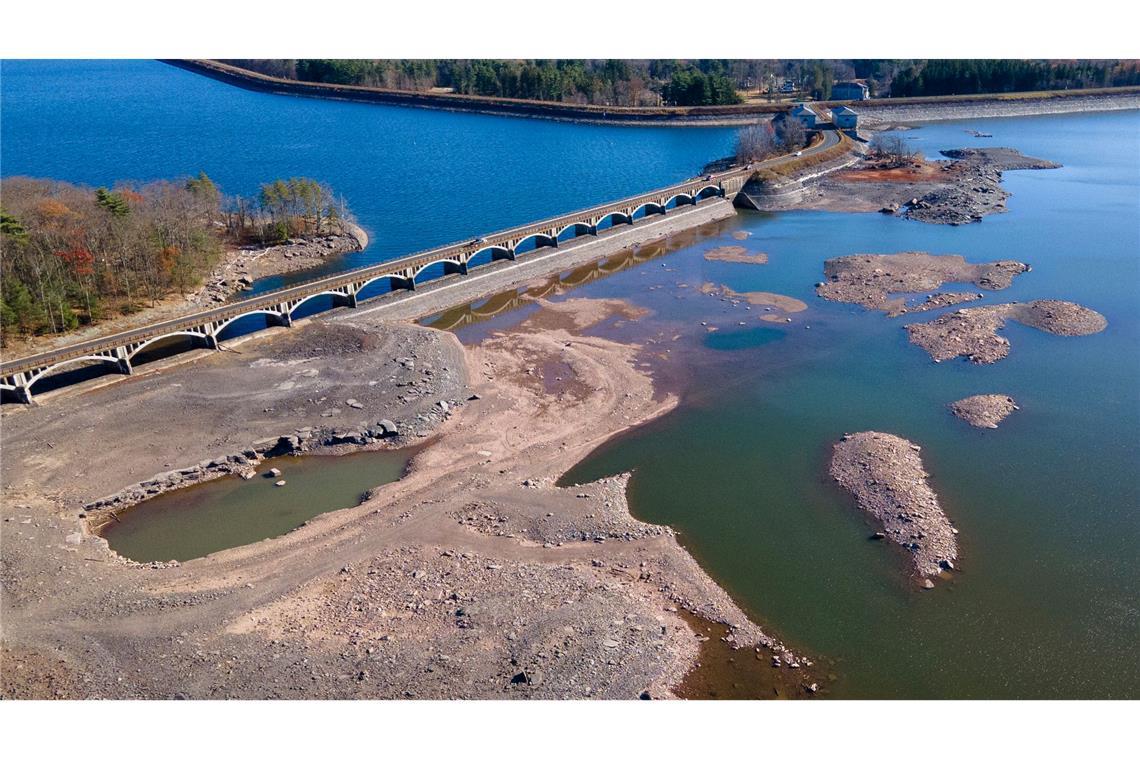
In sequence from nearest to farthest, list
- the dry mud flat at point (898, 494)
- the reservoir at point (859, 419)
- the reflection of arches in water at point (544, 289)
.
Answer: the reservoir at point (859, 419)
the dry mud flat at point (898, 494)
the reflection of arches in water at point (544, 289)

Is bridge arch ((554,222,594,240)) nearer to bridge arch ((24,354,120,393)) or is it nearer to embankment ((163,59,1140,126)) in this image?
bridge arch ((24,354,120,393))

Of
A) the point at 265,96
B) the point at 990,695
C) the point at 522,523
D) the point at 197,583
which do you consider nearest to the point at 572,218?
the point at 522,523

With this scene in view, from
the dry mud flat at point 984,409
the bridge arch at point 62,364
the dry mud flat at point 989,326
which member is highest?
the bridge arch at point 62,364

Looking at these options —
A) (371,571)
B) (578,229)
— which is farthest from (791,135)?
(371,571)

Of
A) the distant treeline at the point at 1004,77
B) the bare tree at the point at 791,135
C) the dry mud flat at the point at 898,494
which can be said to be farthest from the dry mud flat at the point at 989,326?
the distant treeline at the point at 1004,77

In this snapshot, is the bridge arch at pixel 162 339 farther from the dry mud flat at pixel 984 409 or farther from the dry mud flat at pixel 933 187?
the dry mud flat at pixel 933 187

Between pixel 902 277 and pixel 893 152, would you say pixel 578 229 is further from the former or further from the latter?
pixel 893 152
